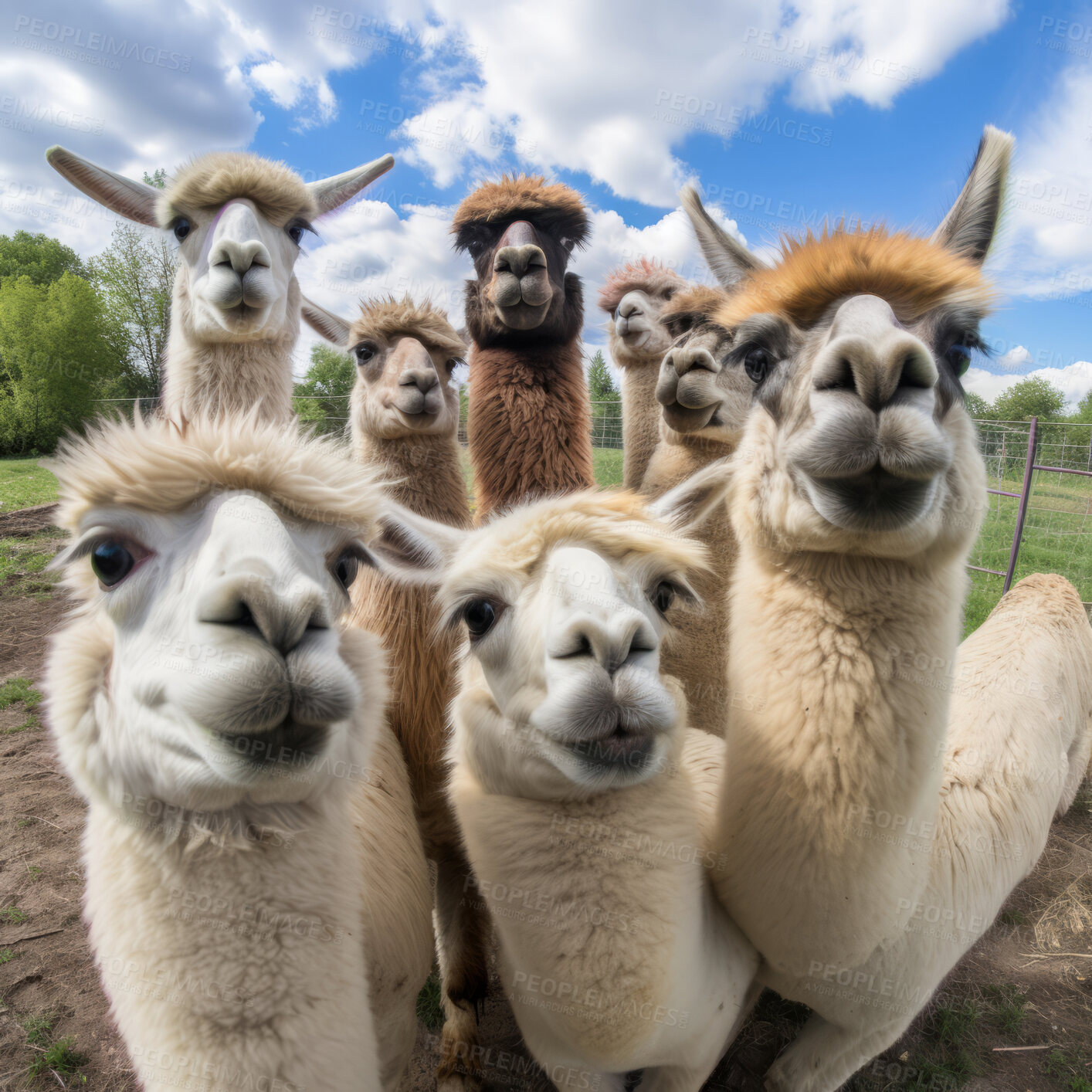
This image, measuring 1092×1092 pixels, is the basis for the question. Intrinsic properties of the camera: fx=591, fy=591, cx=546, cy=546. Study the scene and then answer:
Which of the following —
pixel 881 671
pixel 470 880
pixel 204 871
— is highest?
pixel 881 671

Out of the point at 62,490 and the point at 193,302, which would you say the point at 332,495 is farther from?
the point at 193,302

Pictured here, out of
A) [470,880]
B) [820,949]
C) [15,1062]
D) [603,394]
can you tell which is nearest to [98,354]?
Result: [15,1062]

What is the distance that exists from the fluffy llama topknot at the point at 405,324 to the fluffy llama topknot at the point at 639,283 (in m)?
1.52

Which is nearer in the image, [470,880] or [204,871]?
[204,871]

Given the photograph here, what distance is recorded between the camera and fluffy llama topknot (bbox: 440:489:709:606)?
1751 millimetres

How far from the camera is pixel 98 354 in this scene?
34.1 feet

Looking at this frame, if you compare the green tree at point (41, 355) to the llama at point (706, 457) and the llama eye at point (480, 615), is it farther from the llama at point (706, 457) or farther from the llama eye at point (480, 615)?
the llama eye at point (480, 615)

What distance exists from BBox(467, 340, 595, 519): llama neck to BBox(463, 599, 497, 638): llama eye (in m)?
1.25

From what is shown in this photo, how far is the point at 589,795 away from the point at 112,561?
1.35 metres

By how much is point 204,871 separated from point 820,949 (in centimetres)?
173

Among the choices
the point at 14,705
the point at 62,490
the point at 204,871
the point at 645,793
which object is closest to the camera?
the point at 204,871

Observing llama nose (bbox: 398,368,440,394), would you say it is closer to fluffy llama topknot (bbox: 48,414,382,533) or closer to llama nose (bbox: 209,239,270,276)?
llama nose (bbox: 209,239,270,276)

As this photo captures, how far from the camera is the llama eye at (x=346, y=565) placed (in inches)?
68.1

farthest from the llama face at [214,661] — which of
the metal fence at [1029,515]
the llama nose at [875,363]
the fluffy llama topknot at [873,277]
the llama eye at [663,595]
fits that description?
the metal fence at [1029,515]
